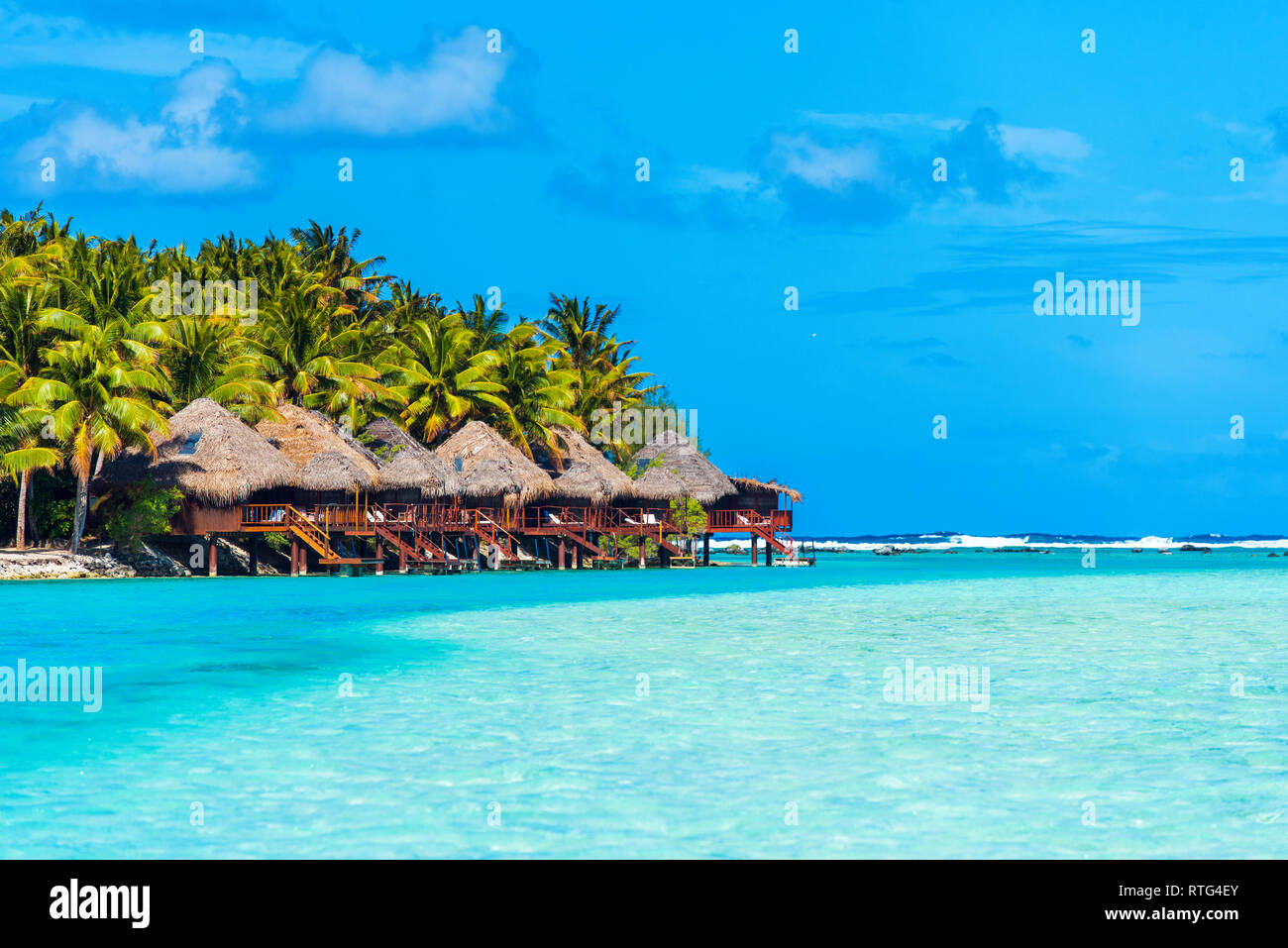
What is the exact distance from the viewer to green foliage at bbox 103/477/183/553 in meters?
29.0

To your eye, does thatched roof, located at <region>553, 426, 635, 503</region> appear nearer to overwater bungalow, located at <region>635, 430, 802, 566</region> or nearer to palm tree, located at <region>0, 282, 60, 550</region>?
overwater bungalow, located at <region>635, 430, 802, 566</region>

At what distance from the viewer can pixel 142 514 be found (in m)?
28.9

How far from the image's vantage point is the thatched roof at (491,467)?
35531 millimetres

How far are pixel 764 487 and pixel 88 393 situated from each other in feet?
81.8

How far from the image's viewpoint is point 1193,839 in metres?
5.63

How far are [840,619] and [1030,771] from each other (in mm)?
11639

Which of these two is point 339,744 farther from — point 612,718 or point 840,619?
point 840,619

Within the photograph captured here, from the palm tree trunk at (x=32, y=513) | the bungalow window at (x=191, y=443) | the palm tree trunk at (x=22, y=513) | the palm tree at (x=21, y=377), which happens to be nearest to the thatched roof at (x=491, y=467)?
the bungalow window at (x=191, y=443)

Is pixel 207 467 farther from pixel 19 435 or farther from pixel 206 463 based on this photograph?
pixel 19 435

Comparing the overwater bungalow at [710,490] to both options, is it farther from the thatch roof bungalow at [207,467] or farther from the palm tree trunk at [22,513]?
the palm tree trunk at [22,513]

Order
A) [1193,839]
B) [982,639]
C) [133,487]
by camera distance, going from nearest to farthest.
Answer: [1193,839] → [982,639] → [133,487]

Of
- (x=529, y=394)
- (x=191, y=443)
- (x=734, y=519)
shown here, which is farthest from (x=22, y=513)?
(x=734, y=519)

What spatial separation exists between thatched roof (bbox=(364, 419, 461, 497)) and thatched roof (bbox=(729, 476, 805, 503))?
13170 mm
